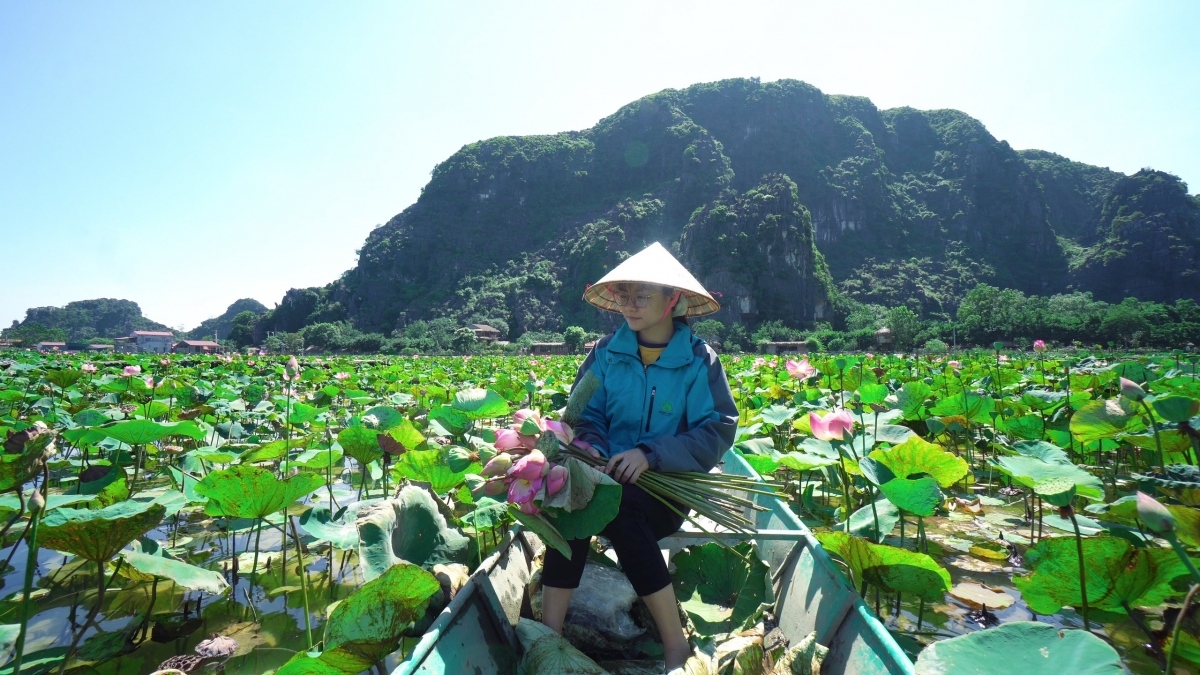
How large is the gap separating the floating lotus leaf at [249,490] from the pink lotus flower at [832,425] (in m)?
1.51

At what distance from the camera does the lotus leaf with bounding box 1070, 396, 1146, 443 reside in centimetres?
157

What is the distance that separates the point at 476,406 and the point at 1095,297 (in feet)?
288

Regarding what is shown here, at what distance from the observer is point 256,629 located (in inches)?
67.9

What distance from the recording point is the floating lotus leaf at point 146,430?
6.38ft

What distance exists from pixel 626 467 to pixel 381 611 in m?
0.66

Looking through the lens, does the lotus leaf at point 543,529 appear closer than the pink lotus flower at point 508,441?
Yes

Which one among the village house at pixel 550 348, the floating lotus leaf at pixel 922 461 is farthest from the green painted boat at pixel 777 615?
the village house at pixel 550 348

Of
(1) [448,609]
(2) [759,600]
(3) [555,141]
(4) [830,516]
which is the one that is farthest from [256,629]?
(3) [555,141]

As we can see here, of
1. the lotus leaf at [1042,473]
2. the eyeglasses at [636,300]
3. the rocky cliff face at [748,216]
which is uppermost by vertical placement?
the rocky cliff face at [748,216]

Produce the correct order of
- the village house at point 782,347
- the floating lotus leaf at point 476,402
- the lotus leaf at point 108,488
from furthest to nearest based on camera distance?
the village house at point 782,347 → the floating lotus leaf at point 476,402 → the lotus leaf at point 108,488

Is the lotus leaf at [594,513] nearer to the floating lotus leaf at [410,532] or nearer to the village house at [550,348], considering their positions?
the floating lotus leaf at [410,532]

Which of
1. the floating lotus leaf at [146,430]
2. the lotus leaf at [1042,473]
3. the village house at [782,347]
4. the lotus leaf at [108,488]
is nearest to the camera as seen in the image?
the lotus leaf at [1042,473]

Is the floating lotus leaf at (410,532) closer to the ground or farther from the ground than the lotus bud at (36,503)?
closer to the ground

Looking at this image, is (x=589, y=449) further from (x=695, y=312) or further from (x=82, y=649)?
(x=82, y=649)
